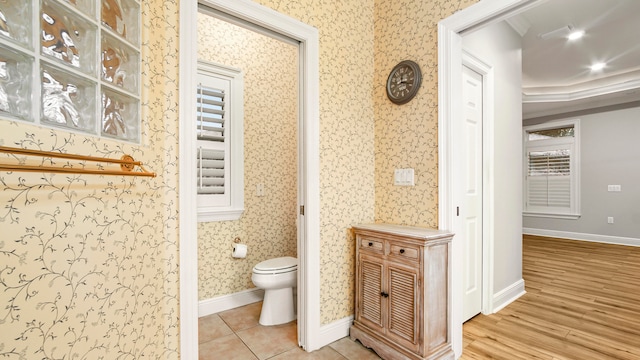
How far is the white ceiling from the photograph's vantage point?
9.67ft

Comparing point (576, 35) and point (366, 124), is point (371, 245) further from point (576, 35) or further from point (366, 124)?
point (576, 35)

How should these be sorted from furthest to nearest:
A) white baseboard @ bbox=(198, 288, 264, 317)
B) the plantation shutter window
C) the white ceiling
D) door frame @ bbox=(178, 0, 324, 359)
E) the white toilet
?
the plantation shutter window, the white ceiling, white baseboard @ bbox=(198, 288, 264, 317), the white toilet, door frame @ bbox=(178, 0, 324, 359)

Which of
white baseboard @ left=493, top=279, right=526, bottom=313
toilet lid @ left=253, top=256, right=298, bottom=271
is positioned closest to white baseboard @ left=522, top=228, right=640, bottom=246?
white baseboard @ left=493, top=279, right=526, bottom=313

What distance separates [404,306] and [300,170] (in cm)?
115

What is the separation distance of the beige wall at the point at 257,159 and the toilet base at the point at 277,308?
53 centimetres

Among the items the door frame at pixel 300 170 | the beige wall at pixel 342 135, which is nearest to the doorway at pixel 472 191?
the beige wall at pixel 342 135

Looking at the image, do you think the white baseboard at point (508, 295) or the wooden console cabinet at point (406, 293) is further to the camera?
the white baseboard at point (508, 295)

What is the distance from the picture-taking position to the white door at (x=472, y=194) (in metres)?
2.39

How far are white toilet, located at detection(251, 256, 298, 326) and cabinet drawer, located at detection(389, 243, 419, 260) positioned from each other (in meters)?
0.95

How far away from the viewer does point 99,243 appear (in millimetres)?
1009

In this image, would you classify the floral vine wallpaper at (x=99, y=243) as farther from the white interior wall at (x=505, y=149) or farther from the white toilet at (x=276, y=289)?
the white interior wall at (x=505, y=149)

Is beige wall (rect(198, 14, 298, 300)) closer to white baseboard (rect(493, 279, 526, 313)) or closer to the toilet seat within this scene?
the toilet seat

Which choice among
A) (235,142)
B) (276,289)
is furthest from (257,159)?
(276,289)

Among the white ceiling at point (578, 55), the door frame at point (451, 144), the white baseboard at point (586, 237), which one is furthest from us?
the white baseboard at point (586, 237)
